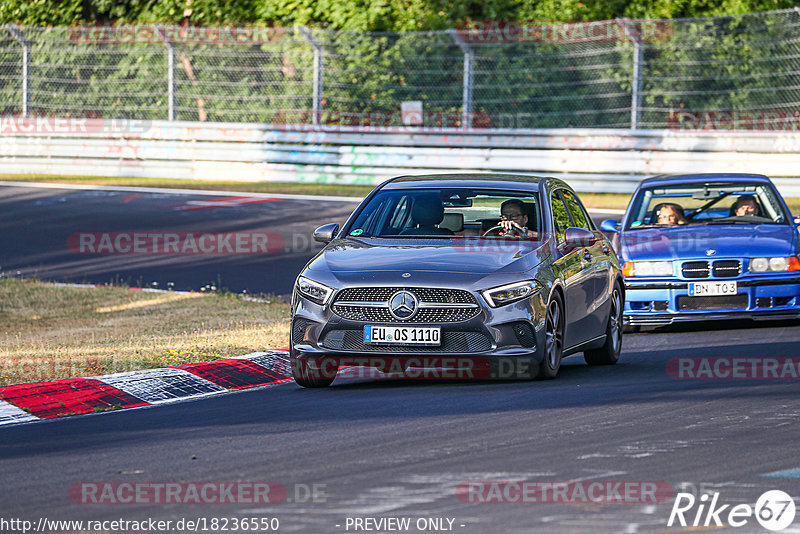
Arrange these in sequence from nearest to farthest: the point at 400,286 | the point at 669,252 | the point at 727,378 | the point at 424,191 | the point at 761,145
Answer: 1. the point at 400,286
2. the point at 727,378
3. the point at 424,191
4. the point at 669,252
5. the point at 761,145

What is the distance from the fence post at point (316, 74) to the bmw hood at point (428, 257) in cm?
1909

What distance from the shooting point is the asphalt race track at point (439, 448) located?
599 centimetres

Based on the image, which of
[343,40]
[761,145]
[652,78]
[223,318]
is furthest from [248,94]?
[223,318]

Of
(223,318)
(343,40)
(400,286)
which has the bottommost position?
(223,318)

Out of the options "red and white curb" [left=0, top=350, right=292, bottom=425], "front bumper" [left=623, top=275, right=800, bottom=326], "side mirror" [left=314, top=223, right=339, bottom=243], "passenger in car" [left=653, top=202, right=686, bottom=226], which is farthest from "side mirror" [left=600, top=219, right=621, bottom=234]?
"red and white curb" [left=0, top=350, right=292, bottom=425]

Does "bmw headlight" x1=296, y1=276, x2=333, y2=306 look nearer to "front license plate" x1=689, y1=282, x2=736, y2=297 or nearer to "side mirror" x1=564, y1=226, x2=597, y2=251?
"side mirror" x1=564, y1=226, x2=597, y2=251

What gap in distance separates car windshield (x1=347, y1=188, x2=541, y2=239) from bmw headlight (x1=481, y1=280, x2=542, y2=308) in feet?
3.30

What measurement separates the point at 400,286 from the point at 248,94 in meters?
21.7

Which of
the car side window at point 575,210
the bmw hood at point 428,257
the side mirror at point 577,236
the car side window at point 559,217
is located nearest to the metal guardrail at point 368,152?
the car side window at point 575,210

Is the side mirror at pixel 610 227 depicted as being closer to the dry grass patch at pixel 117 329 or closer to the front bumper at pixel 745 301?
the front bumper at pixel 745 301

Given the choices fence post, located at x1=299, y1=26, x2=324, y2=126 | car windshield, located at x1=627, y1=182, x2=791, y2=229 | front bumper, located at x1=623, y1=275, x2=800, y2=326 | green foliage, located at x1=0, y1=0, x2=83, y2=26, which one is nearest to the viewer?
front bumper, located at x1=623, y1=275, x2=800, y2=326

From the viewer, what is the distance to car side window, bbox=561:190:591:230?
457 inches

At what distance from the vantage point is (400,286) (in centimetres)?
940

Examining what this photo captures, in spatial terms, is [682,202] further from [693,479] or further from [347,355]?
[693,479]
